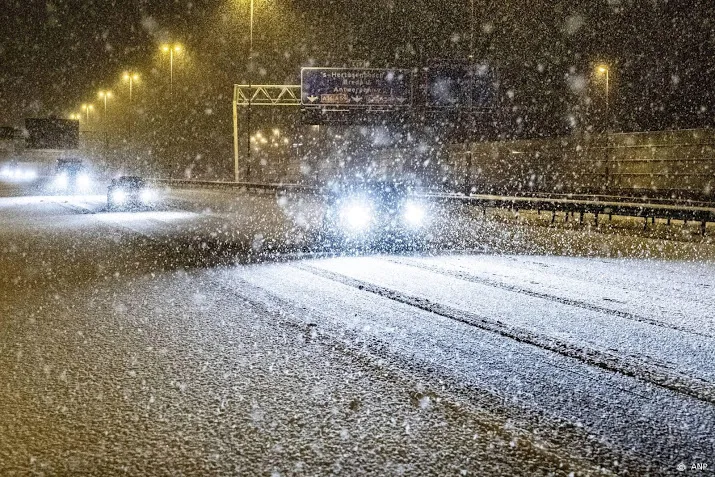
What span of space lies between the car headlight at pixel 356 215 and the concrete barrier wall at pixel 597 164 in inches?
406

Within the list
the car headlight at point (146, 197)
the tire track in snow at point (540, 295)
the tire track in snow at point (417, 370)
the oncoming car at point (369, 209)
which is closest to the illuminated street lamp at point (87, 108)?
the car headlight at point (146, 197)

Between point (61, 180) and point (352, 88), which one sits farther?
point (61, 180)

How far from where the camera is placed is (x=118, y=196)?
30625 mm

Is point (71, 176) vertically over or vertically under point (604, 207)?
over

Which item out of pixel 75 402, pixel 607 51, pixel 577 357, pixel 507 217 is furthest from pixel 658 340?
pixel 607 51

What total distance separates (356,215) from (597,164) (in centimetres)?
1610

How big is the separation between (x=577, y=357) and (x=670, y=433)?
191cm

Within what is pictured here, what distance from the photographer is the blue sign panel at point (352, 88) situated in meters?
41.1

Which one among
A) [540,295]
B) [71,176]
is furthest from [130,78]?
[540,295]

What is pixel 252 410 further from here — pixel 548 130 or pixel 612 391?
Result: pixel 548 130

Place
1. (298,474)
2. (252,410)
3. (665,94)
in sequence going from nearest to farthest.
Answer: (298,474) → (252,410) → (665,94)

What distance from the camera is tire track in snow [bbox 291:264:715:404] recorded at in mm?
5574

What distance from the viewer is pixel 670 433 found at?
4559mm

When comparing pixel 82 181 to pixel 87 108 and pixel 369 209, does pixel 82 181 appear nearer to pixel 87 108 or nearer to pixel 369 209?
pixel 87 108
